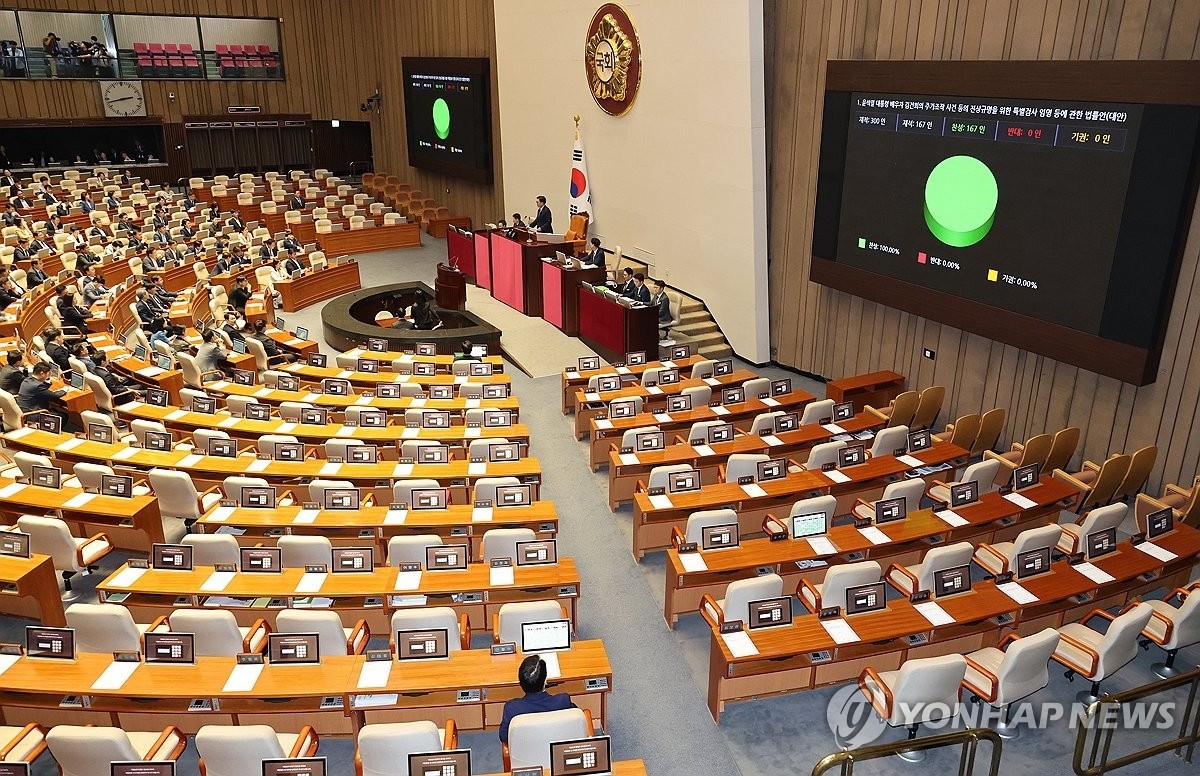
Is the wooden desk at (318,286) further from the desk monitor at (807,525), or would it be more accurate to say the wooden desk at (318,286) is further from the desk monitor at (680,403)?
the desk monitor at (807,525)

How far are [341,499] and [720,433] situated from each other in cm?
437

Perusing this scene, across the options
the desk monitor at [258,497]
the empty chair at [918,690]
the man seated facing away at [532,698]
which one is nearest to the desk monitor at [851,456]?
the empty chair at [918,690]

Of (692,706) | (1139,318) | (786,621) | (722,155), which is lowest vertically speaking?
(692,706)

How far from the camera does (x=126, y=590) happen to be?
22.3 ft

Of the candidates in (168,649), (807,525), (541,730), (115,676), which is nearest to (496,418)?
(807,525)

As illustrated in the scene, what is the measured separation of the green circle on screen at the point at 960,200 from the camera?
1045 cm

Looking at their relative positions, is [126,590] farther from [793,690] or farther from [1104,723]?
[1104,723]

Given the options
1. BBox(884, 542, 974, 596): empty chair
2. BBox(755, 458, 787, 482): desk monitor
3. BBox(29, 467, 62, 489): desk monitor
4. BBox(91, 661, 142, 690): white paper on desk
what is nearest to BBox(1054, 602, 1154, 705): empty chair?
BBox(884, 542, 974, 596): empty chair

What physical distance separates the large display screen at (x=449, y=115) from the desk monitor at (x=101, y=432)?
569 inches

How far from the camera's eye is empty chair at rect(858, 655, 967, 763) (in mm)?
5699

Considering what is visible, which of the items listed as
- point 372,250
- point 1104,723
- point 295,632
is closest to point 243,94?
point 372,250

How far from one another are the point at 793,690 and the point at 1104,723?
6.88 feet

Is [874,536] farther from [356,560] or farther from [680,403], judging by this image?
[356,560]

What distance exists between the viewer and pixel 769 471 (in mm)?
8961
